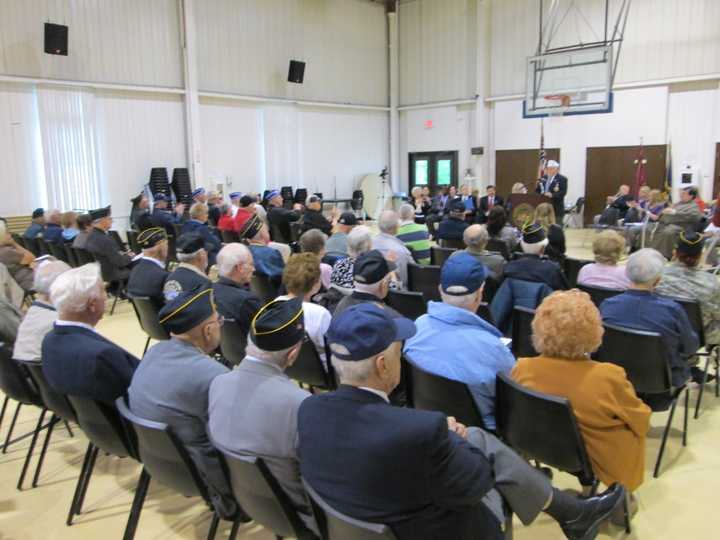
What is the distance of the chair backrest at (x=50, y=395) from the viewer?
2822 millimetres

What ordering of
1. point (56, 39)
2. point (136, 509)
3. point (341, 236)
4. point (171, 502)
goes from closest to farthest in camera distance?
point (136, 509) < point (171, 502) < point (341, 236) < point (56, 39)

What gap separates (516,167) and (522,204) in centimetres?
488

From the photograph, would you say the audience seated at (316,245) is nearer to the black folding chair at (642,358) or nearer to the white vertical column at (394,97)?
the black folding chair at (642,358)

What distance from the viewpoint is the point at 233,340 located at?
3.70 m

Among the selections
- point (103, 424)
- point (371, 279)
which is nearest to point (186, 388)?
point (103, 424)

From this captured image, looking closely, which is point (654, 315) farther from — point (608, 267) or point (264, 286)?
point (264, 286)

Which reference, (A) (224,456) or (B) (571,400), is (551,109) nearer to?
(B) (571,400)

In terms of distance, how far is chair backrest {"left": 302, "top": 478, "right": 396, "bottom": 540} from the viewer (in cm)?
146

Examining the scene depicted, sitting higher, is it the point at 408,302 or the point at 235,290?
the point at 235,290

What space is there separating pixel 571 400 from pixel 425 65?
15846 millimetres

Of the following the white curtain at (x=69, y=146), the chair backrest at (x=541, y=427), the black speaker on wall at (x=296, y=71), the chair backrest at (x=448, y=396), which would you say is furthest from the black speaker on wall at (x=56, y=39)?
the chair backrest at (x=541, y=427)

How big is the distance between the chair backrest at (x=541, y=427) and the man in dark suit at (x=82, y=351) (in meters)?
1.64

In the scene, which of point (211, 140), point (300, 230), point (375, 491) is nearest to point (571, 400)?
point (375, 491)

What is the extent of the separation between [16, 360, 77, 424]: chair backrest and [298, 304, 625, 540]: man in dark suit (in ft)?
5.67
